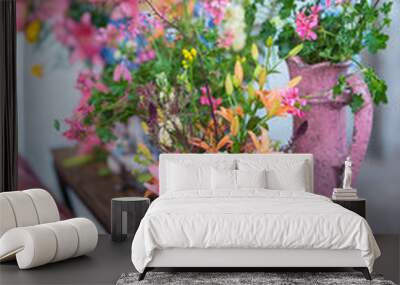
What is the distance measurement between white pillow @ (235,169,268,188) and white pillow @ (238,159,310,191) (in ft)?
0.34

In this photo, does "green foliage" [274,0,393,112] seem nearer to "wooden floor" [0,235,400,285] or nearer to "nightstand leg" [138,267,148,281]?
"wooden floor" [0,235,400,285]

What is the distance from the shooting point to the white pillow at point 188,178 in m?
6.69

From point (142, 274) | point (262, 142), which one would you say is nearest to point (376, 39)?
point (262, 142)

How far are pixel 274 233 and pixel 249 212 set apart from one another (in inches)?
9.1

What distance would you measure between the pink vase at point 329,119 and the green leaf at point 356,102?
0.15 feet

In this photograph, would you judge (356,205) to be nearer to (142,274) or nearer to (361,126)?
(361,126)

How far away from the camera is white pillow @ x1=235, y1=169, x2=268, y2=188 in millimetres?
6543

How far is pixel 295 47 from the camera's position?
736 cm

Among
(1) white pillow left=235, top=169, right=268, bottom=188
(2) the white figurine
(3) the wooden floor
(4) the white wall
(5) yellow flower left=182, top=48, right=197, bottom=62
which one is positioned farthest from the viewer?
(4) the white wall

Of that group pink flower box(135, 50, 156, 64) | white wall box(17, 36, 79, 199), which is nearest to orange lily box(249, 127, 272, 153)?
pink flower box(135, 50, 156, 64)

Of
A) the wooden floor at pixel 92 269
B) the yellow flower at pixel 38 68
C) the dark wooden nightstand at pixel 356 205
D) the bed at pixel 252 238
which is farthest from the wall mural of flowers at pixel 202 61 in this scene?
the bed at pixel 252 238

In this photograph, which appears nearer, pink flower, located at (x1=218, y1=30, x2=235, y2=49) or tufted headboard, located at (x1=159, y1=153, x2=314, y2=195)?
tufted headboard, located at (x1=159, y1=153, x2=314, y2=195)

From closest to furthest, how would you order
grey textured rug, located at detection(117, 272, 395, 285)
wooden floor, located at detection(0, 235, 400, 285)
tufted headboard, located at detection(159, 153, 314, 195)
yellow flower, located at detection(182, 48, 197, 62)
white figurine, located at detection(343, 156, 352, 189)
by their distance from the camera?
grey textured rug, located at detection(117, 272, 395, 285), wooden floor, located at detection(0, 235, 400, 285), white figurine, located at detection(343, 156, 352, 189), tufted headboard, located at detection(159, 153, 314, 195), yellow flower, located at detection(182, 48, 197, 62)

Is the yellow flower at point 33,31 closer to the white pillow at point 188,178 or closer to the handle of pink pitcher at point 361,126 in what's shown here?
the white pillow at point 188,178
